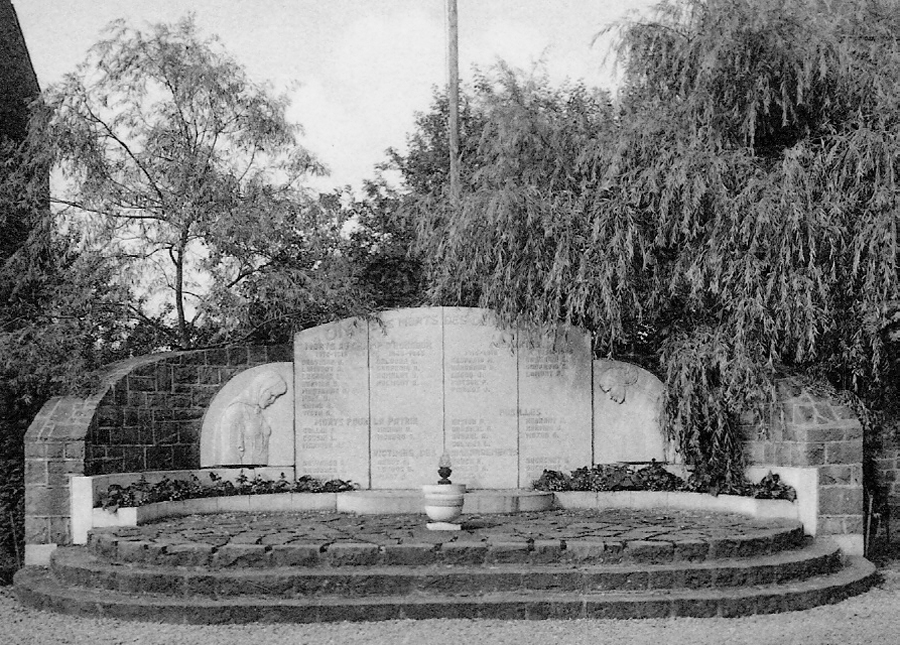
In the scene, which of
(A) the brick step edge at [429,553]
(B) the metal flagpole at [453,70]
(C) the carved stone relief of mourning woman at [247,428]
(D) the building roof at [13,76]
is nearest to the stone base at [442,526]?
(A) the brick step edge at [429,553]

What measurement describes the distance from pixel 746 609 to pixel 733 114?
578cm

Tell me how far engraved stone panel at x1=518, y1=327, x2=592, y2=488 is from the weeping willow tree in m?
0.34

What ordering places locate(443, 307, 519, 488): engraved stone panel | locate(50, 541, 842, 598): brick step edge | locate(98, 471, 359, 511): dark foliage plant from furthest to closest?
1. locate(443, 307, 519, 488): engraved stone panel
2. locate(98, 471, 359, 511): dark foliage plant
3. locate(50, 541, 842, 598): brick step edge

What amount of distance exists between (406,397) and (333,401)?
2.84 feet

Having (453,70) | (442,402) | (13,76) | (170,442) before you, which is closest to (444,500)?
(442,402)

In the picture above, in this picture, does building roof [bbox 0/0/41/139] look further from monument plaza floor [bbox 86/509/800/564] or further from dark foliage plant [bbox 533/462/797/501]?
dark foliage plant [bbox 533/462/797/501]

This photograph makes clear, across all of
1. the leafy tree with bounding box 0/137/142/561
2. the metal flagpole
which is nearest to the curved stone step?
the leafy tree with bounding box 0/137/142/561

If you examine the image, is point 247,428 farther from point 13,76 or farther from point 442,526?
point 13,76

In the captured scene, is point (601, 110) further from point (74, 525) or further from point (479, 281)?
point (74, 525)

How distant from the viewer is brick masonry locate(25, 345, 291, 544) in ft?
35.4

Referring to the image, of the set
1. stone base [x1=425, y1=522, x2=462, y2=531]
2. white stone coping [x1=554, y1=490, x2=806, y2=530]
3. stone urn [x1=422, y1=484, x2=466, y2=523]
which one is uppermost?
stone urn [x1=422, y1=484, x2=466, y2=523]

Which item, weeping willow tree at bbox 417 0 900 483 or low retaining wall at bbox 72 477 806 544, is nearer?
low retaining wall at bbox 72 477 806 544

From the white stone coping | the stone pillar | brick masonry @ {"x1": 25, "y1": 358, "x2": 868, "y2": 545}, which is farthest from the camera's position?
the white stone coping

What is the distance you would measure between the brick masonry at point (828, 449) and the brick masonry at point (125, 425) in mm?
5789
